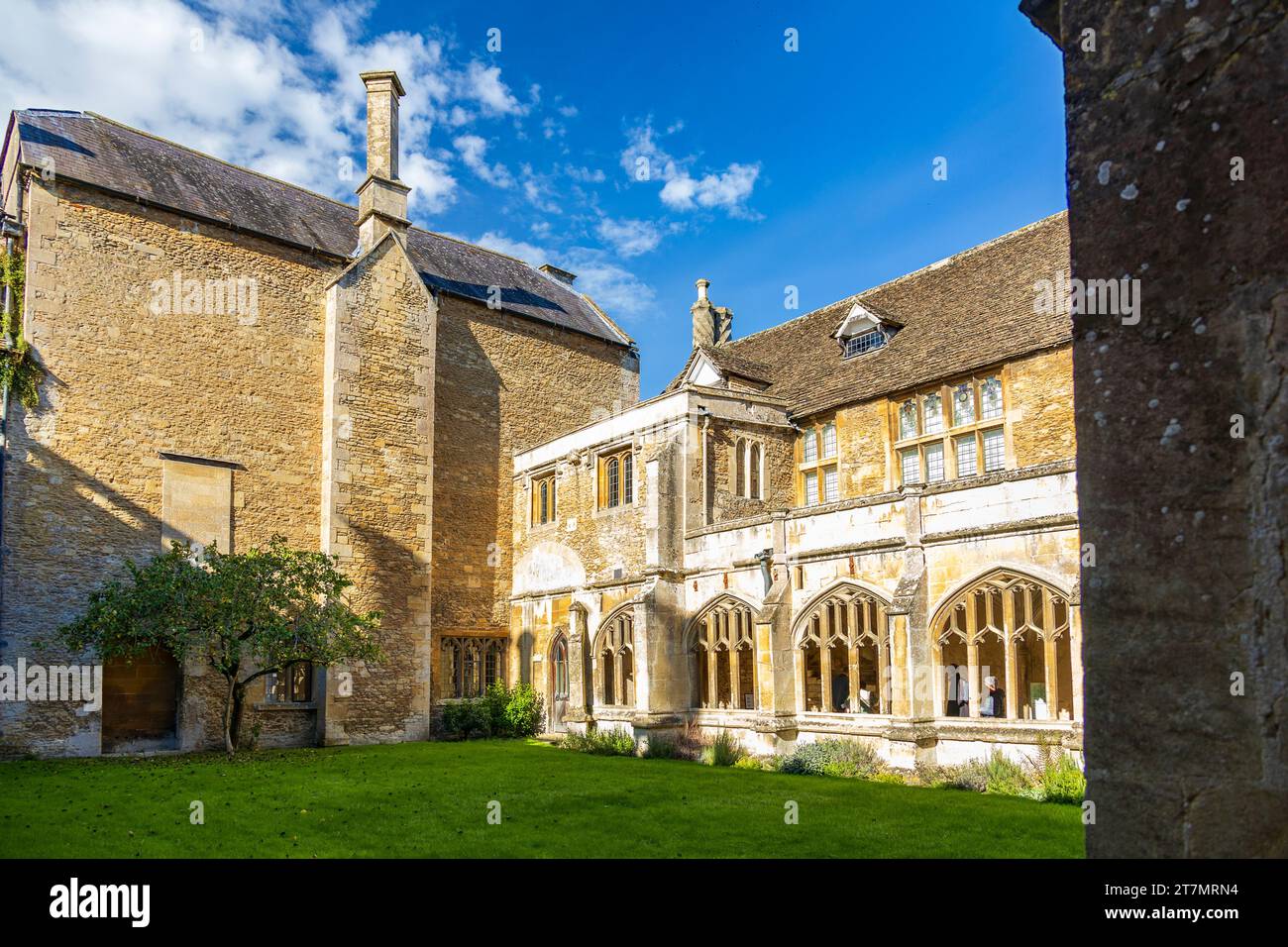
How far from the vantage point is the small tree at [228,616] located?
56.0ft

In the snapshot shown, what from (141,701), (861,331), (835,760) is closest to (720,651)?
(835,760)

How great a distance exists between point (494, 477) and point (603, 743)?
27.6 feet

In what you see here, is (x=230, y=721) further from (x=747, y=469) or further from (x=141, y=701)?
(x=747, y=469)

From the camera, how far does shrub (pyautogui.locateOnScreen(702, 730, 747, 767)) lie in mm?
16828

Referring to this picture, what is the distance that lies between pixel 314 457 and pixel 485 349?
18.2 feet

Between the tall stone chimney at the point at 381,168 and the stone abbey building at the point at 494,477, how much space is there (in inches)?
2.7

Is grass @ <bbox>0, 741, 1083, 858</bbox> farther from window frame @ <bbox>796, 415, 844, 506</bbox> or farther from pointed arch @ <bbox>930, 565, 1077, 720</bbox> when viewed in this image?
window frame @ <bbox>796, 415, 844, 506</bbox>

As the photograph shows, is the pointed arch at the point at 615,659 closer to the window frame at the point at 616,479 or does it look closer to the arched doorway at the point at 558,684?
the arched doorway at the point at 558,684

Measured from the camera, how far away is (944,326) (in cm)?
1944

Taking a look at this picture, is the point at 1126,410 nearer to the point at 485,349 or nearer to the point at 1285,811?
the point at 1285,811

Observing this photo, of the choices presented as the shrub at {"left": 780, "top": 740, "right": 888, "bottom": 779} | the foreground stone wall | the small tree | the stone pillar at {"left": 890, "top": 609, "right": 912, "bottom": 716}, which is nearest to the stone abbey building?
the stone pillar at {"left": 890, "top": 609, "right": 912, "bottom": 716}

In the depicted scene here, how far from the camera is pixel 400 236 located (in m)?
23.6

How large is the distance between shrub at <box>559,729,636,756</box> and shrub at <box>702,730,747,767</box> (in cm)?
192

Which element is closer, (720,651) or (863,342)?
(720,651)
